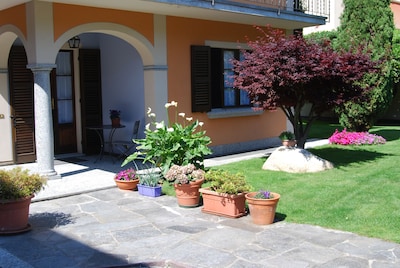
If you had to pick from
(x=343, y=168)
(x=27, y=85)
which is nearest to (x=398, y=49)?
(x=343, y=168)

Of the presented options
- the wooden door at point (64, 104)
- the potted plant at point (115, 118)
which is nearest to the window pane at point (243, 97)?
the potted plant at point (115, 118)

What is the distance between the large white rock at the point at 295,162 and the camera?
939cm

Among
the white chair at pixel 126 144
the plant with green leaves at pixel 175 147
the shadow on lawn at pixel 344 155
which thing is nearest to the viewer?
the plant with green leaves at pixel 175 147

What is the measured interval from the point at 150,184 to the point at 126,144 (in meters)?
2.96

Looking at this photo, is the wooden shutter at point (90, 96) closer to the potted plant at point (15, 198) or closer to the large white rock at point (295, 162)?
the large white rock at point (295, 162)

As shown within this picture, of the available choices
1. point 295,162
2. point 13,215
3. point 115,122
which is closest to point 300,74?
point 295,162

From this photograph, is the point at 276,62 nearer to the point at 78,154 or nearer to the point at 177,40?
the point at 177,40

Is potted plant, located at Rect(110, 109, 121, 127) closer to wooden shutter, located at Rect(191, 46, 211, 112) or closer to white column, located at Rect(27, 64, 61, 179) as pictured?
wooden shutter, located at Rect(191, 46, 211, 112)

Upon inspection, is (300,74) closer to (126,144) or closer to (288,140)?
(288,140)

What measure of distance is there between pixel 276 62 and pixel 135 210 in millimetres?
3938

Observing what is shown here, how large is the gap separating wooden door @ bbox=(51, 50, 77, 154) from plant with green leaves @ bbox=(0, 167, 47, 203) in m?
5.82

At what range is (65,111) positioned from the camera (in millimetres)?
11891

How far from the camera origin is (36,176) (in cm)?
613

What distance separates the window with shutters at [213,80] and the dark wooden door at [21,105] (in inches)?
150
